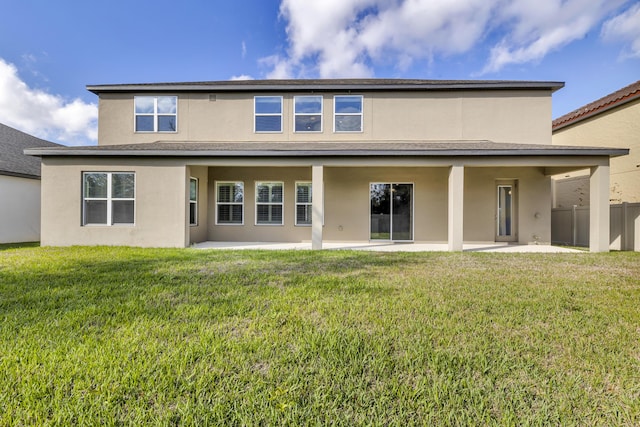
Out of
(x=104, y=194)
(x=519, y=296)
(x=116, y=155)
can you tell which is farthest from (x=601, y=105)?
(x=104, y=194)

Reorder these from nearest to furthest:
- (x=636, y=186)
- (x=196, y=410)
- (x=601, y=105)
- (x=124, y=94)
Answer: (x=196, y=410)
(x=636, y=186)
(x=124, y=94)
(x=601, y=105)

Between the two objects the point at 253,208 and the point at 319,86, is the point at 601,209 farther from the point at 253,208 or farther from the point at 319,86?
the point at 253,208

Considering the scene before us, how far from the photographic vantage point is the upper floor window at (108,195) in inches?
377

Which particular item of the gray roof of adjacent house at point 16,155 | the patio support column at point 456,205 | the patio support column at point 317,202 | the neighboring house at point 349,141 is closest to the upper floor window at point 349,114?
the neighboring house at point 349,141

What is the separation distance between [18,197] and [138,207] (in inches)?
278

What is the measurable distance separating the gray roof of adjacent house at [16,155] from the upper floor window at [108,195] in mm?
2327

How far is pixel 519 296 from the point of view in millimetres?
4453

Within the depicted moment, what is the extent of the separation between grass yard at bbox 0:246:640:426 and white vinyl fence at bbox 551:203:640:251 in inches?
228

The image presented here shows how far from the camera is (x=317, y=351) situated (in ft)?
9.05

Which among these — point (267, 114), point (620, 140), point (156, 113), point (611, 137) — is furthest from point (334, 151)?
point (611, 137)

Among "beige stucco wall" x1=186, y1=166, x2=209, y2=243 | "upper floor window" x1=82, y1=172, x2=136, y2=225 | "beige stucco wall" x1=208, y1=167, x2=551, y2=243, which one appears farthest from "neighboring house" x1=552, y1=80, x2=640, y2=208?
"upper floor window" x1=82, y1=172, x2=136, y2=225

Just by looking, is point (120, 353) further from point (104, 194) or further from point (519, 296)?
point (104, 194)

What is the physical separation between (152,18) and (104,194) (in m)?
8.57

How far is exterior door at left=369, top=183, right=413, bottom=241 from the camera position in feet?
37.1
